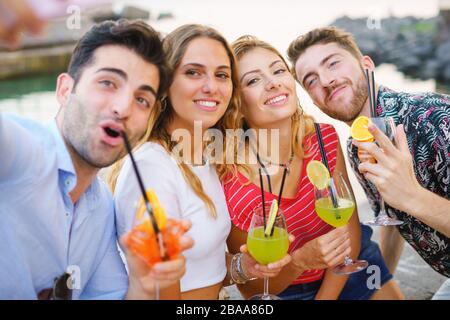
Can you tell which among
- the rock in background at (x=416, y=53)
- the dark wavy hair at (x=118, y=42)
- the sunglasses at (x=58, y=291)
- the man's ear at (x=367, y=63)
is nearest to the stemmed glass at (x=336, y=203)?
the man's ear at (x=367, y=63)

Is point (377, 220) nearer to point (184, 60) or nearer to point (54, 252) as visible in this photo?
point (184, 60)

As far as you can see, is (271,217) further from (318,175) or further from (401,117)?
(401,117)

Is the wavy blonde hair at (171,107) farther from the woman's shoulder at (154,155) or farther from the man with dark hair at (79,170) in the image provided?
the man with dark hair at (79,170)

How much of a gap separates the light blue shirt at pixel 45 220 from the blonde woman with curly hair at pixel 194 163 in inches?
4.9

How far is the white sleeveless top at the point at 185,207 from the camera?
1636 millimetres

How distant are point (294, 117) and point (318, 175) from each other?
44 cm

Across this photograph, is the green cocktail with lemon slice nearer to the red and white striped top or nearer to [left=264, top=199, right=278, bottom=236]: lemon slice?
the red and white striped top

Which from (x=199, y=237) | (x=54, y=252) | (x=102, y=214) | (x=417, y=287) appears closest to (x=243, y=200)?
(x=199, y=237)

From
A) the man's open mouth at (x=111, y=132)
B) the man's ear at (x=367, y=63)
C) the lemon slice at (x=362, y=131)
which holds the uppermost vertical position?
the man's ear at (x=367, y=63)

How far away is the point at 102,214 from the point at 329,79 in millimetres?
1151

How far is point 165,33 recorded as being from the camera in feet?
5.98

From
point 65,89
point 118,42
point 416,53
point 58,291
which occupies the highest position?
point 416,53

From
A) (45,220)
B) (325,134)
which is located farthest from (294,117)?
(45,220)

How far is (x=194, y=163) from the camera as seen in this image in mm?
1837
